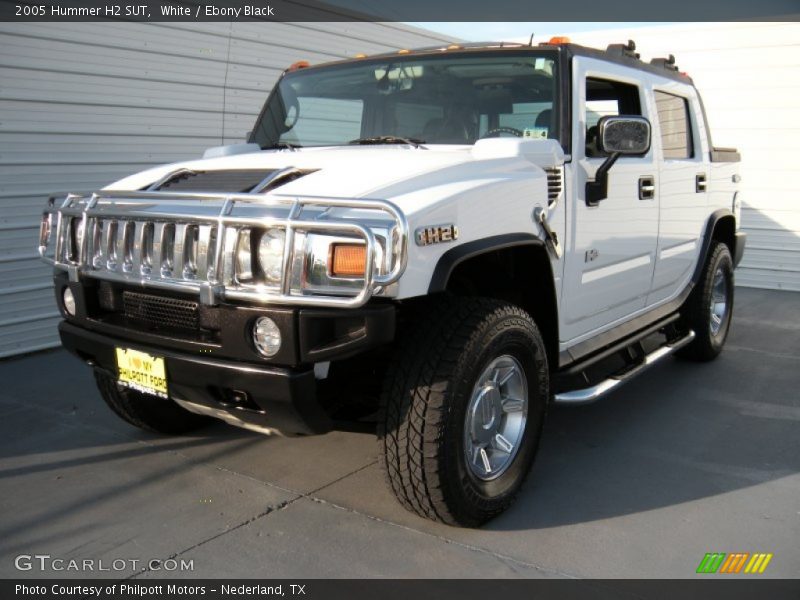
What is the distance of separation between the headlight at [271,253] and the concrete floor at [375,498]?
1086 mm

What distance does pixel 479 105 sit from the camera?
12.1ft

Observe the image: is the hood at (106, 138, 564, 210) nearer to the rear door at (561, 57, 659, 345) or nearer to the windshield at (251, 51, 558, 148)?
the windshield at (251, 51, 558, 148)

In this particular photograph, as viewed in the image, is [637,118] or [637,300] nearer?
[637,118]

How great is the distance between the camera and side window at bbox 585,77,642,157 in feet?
12.8

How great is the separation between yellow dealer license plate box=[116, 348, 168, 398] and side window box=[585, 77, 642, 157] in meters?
2.27

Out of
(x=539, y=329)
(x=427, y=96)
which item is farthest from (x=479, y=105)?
(x=539, y=329)

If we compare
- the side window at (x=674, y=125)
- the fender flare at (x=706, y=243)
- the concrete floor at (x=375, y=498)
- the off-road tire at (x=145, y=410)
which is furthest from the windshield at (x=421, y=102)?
the fender flare at (x=706, y=243)

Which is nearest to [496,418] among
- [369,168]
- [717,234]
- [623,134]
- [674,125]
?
[369,168]

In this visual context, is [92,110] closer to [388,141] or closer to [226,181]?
[388,141]

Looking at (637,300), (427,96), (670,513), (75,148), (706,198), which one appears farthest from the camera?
(75,148)

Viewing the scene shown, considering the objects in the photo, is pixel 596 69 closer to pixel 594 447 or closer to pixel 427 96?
pixel 427 96

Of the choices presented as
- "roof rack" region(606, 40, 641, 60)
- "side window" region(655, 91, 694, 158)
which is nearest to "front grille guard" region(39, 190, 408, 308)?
"roof rack" region(606, 40, 641, 60)

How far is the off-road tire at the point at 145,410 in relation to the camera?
3.82 m

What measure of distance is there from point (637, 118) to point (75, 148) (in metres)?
4.42
